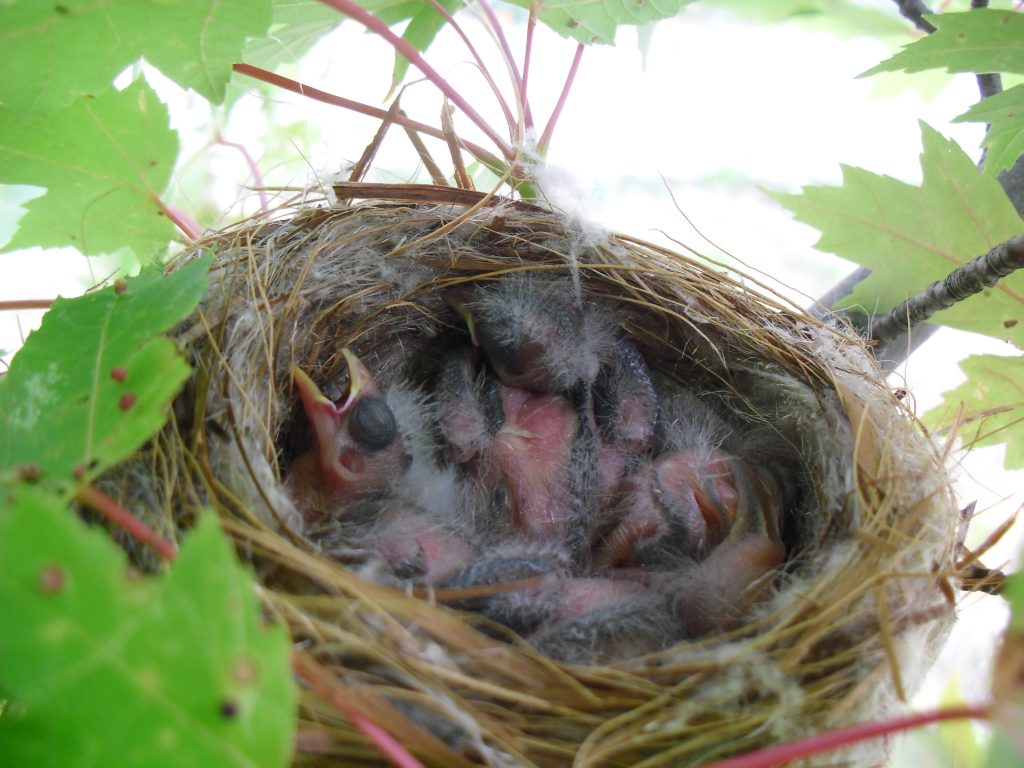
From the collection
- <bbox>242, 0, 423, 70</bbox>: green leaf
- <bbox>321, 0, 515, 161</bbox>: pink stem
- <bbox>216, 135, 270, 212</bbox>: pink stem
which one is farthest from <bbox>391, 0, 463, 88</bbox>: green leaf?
<bbox>216, 135, 270, 212</bbox>: pink stem

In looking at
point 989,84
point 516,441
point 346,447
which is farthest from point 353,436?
point 989,84

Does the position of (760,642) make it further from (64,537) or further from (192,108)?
(192,108)

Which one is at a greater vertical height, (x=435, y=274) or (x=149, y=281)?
(x=435, y=274)

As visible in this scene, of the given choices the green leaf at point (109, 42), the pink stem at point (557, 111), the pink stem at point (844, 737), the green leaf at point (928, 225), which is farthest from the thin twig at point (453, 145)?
the pink stem at point (844, 737)

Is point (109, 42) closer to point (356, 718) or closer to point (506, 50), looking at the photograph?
point (506, 50)

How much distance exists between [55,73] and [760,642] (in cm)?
83

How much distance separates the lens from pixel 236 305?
912 millimetres

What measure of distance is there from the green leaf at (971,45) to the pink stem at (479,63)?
15.6 inches

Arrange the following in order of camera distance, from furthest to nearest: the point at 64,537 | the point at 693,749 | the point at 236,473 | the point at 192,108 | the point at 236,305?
the point at 192,108
the point at 236,305
the point at 236,473
the point at 693,749
the point at 64,537

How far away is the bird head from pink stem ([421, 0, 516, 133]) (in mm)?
370

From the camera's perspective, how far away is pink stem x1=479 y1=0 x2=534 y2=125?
0.93 metres

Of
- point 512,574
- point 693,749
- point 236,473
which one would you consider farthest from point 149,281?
point 693,749

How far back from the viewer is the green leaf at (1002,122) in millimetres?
825

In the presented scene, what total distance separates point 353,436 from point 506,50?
1.66ft
